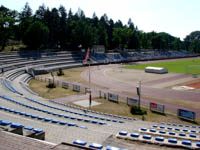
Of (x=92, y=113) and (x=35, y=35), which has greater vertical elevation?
(x=35, y=35)

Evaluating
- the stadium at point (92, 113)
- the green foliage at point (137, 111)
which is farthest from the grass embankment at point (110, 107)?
the green foliage at point (137, 111)

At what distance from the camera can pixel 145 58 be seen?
390 feet

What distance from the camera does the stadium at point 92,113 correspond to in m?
12.1

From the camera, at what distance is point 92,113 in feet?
87.8

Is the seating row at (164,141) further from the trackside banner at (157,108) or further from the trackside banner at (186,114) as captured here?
the trackside banner at (157,108)

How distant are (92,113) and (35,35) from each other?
6274cm

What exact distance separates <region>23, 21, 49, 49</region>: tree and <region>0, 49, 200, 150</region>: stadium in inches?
216

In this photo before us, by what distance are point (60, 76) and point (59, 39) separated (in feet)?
164

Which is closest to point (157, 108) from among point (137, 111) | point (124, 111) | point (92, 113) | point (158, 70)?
A: point (137, 111)

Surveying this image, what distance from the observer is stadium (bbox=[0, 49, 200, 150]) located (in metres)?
12.1

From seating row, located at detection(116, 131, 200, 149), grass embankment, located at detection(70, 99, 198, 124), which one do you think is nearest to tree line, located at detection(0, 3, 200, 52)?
grass embankment, located at detection(70, 99, 198, 124)

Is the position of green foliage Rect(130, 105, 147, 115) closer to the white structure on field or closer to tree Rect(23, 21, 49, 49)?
the white structure on field

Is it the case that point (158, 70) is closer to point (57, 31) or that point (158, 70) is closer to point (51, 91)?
point (51, 91)

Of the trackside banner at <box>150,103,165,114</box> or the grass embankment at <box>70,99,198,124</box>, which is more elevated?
the trackside banner at <box>150,103,165,114</box>
